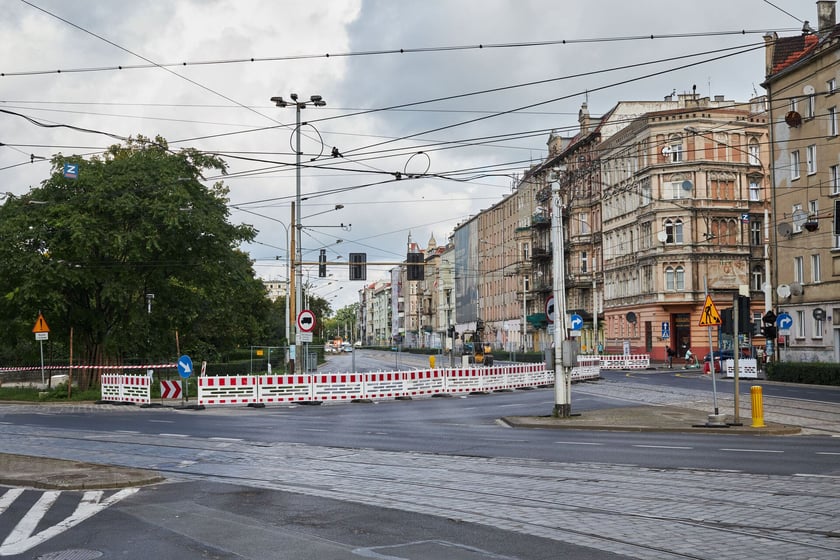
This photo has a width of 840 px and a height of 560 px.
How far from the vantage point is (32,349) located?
202ft

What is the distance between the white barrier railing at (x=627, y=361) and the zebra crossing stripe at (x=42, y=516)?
190 ft

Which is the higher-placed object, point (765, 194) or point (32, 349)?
point (765, 194)

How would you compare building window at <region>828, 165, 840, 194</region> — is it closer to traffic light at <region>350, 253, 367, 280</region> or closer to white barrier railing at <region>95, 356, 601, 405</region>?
Result: white barrier railing at <region>95, 356, 601, 405</region>

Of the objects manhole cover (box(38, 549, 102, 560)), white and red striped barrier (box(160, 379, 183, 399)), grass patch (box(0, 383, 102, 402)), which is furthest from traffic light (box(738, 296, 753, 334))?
grass patch (box(0, 383, 102, 402))

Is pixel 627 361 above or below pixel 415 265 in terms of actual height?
below

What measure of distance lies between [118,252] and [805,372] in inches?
1234

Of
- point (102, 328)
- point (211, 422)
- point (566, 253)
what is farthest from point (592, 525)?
point (566, 253)

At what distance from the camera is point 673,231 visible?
69.8 metres

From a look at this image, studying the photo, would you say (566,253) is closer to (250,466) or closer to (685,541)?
(250,466)

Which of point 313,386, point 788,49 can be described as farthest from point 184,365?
point 788,49

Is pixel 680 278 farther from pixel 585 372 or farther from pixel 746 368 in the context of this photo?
pixel 746 368

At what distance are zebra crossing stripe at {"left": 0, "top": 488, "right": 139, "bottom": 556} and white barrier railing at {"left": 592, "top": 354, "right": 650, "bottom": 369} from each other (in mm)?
57994

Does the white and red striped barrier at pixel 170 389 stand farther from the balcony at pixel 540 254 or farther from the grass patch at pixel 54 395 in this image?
the balcony at pixel 540 254

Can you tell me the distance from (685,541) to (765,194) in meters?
65.7
